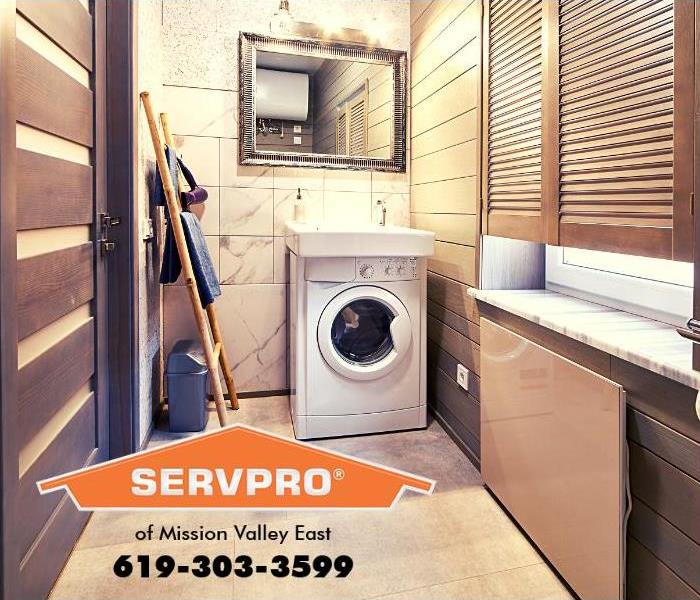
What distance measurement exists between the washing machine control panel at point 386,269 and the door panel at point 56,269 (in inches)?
42.0

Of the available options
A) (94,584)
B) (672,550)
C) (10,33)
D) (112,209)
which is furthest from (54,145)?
(672,550)

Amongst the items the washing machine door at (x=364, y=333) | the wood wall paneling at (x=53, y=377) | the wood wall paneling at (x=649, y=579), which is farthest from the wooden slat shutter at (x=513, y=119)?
the wood wall paneling at (x=53, y=377)

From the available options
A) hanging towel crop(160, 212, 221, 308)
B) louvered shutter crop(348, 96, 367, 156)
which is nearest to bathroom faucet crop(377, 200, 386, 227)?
louvered shutter crop(348, 96, 367, 156)

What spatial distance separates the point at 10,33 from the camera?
1.09 m

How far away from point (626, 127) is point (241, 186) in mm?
2085

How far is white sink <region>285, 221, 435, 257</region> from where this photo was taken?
230 centimetres

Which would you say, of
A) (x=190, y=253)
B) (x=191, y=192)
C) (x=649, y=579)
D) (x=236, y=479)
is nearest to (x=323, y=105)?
(x=191, y=192)

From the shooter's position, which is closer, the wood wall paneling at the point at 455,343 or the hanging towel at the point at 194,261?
the wood wall paneling at the point at 455,343

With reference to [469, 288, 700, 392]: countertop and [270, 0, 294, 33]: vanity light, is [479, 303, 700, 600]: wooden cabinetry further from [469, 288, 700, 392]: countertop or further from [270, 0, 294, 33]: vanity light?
[270, 0, 294, 33]: vanity light

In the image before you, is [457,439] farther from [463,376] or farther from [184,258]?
[184,258]

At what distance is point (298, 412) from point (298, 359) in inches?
9.8

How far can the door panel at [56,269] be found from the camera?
1248 mm

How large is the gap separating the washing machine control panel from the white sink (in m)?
0.06

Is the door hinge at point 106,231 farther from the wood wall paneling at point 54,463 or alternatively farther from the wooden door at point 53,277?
the wood wall paneling at point 54,463
